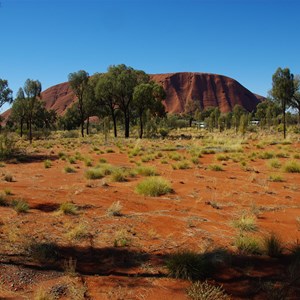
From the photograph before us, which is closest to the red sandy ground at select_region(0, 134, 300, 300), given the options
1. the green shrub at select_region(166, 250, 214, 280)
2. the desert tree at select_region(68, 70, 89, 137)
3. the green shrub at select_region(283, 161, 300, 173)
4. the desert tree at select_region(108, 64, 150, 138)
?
the green shrub at select_region(166, 250, 214, 280)

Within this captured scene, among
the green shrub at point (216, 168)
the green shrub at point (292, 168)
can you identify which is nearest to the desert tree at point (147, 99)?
the green shrub at point (216, 168)

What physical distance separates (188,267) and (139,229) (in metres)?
2.39

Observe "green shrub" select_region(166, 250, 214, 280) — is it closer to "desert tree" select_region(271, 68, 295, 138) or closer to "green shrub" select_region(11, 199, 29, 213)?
"green shrub" select_region(11, 199, 29, 213)

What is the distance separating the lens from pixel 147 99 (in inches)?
1585

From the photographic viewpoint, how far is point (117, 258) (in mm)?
5672

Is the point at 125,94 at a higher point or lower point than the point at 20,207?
higher

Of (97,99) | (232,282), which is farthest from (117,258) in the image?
(97,99)

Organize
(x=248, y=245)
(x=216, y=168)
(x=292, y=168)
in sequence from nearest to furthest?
(x=248, y=245)
(x=292, y=168)
(x=216, y=168)

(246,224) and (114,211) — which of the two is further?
(114,211)

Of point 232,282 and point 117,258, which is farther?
point 117,258

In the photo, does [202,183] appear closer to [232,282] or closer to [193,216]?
[193,216]

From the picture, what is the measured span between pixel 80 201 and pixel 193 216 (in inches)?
134

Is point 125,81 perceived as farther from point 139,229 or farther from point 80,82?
point 139,229

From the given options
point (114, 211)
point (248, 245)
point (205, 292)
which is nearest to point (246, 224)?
point (248, 245)
